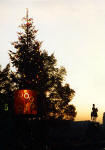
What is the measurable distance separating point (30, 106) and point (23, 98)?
1.11 meters

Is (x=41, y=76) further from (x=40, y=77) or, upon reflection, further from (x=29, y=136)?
(x=29, y=136)

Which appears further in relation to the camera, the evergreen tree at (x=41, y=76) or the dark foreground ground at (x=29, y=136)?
the evergreen tree at (x=41, y=76)

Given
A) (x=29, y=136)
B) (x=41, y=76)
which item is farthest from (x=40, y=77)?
(x=29, y=136)

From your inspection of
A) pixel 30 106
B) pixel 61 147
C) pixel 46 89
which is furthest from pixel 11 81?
pixel 61 147

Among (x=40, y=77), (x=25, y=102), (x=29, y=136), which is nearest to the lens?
(x=29, y=136)

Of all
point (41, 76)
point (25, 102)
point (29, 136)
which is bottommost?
point (29, 136)

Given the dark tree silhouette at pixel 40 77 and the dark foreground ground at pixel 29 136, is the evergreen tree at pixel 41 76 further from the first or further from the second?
the dark foreground ground at pixel 29 136

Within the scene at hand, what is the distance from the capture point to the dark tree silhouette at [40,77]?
38.5m

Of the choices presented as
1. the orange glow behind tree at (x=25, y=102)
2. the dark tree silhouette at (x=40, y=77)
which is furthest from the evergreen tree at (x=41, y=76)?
the orange glow behind tree at (x=25, y=102)

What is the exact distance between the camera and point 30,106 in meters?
31.5

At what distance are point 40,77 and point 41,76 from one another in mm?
329

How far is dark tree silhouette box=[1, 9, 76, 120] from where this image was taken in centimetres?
3850

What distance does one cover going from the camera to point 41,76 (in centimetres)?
3994

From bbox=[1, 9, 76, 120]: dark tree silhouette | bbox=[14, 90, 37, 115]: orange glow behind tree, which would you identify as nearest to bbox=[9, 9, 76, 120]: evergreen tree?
bbox=[1, 9, 76, 120]: dark tree silhouette
